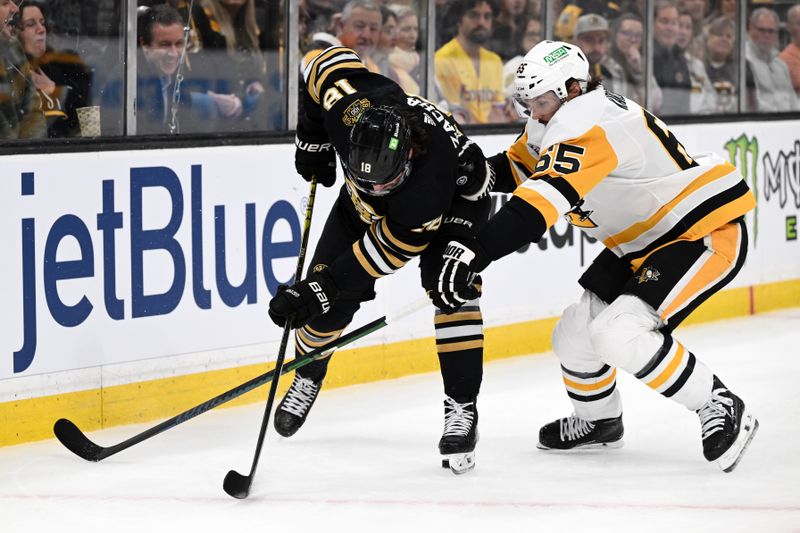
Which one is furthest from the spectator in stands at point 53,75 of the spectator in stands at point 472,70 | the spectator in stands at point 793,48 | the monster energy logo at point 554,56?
the spectator in stands at point 793,48

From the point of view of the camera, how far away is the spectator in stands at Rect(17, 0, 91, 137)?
13.7 ft

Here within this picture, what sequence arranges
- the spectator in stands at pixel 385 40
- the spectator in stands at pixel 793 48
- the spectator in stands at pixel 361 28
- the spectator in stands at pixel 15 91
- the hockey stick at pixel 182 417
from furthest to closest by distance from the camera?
the spectator in stands at pixel 793 48, the spectator in stands at pixel 385 40, the spectator in stands at pixel 361 28, the spectator in stands at pixel 15 91, the hockey stick at pixel 182 417

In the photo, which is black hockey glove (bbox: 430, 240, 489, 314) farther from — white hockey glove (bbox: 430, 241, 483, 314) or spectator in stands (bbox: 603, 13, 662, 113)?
spectator in stands (bbox: 603, 13, 662, 113)

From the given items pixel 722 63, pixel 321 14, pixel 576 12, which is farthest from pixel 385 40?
pixel 722 63

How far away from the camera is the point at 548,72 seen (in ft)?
11.4

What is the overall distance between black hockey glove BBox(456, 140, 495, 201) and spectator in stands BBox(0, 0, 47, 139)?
1.32m

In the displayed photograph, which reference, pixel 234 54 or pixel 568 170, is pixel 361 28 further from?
pixel 568 170

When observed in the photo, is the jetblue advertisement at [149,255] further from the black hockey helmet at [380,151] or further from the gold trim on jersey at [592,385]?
the gold trim on jersey at [592,385]

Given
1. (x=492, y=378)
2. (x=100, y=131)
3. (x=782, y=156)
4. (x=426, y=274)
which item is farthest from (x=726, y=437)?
(x=782, y=156)

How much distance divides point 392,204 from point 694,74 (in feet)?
11.8

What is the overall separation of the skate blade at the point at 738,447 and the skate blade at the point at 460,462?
2.07 ft

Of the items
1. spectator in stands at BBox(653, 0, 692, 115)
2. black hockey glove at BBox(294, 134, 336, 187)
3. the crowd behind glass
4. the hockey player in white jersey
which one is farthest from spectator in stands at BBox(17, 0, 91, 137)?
spectator in stands at BBox(653, 0, 692, 115)

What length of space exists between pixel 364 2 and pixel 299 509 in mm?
2446

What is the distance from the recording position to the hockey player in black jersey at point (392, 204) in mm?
3361
